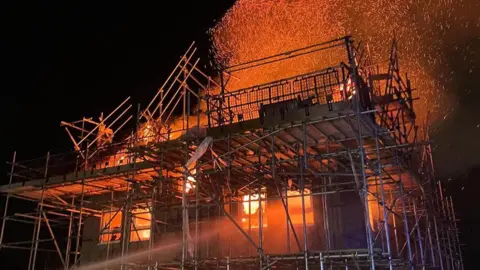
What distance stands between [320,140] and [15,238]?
21507 mm

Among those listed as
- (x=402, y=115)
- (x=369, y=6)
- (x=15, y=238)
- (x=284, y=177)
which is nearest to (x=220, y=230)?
(x=284, y=177)

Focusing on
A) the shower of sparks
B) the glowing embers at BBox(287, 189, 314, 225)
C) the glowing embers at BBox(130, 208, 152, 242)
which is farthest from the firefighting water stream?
the shower of sparks

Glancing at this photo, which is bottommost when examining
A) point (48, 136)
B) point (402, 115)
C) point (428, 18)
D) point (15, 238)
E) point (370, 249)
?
point (370, 249)

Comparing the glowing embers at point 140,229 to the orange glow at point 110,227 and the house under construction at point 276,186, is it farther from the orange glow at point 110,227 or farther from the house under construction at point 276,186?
the orange glow at point 110,227

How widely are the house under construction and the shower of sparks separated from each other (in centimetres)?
536

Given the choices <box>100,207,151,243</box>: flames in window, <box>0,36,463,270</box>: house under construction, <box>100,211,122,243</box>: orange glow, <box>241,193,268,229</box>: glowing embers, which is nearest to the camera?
<box>0,36,463,270</box>: house under construction

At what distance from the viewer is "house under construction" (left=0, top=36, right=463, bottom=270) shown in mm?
11719

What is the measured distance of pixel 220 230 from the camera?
50.9 feet

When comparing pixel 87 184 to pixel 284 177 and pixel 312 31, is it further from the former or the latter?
pixel 312 31

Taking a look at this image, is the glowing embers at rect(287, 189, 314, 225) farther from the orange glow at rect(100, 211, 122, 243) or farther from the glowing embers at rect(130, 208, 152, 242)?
the orange glow at rect(100, 211, 122, 243)

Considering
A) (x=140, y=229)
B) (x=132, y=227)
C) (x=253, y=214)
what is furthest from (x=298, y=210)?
(x=132, y=227)

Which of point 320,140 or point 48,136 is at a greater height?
point 48,136

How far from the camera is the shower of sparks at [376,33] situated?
860 inches

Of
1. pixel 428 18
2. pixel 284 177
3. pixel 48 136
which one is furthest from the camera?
pixel 48 136
